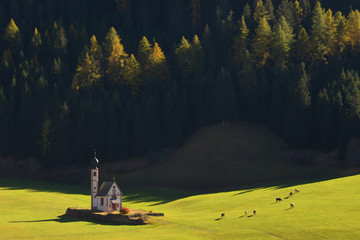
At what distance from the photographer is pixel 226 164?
129 meters

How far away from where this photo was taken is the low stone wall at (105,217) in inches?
3129

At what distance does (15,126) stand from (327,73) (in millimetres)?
76813

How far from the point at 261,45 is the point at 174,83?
2524 centimetres

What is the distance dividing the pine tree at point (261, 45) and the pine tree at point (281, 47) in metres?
2.22

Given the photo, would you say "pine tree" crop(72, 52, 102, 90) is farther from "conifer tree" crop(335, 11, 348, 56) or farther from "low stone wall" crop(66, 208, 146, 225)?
"low stone wall" crop(66, 208, 146, 225)

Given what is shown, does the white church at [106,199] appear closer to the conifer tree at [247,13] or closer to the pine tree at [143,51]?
the pine tree at [143,51]

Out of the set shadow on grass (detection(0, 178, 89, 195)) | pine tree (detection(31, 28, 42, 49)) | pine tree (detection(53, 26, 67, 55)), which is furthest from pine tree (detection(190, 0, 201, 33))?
shadow on grass (detection(0, 178, 89, 195))

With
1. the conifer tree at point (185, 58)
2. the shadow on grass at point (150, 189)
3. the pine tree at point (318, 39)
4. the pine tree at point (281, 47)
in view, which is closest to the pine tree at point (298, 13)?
the pine tree at point (318, 39)

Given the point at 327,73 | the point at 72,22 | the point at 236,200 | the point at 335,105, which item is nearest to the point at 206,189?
the point at 236,200

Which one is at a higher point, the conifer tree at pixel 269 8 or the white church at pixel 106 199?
the conifer tree at pixel 269 8

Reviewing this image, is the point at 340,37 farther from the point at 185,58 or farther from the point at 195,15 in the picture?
the point at 195,15

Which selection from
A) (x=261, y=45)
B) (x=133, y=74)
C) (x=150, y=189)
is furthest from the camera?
(x=261, y=45)

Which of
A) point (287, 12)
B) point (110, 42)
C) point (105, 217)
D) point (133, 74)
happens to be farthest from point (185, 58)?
point (105, 217)

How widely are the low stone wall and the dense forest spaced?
5182cm
